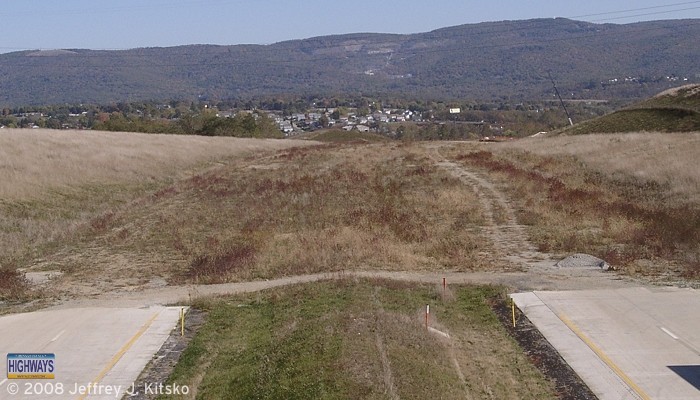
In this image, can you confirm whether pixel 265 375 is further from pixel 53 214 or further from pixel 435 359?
pixel 53 214

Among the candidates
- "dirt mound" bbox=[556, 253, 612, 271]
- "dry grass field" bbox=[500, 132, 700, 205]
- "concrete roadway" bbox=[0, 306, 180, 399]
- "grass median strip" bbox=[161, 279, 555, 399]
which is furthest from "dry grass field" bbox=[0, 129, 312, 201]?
"dry grass field" bbox=[500, 132, 700, 205]

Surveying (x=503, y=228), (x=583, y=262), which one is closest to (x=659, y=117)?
(x=503, y=228)

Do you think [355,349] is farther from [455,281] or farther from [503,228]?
[503,228]

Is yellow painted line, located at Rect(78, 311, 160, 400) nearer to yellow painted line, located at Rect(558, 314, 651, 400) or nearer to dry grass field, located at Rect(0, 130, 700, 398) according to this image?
dry grass field, located at Rect(0, 130, 700, 398)

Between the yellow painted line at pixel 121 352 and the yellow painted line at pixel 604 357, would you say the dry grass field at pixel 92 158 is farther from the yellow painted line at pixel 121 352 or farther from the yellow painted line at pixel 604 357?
the yellow painted line at pixel 604 357

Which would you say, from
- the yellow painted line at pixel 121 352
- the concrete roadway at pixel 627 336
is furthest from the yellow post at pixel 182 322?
the concrete roadway at pixel 627 336
